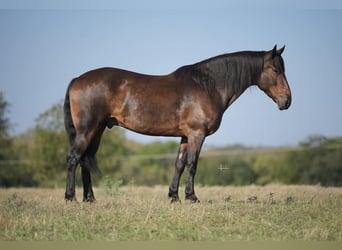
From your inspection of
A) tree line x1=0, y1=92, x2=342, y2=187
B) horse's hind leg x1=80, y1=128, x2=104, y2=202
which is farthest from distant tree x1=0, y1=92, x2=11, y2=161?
horse's hind leg x1=80, y1=128, x2=104, y2=202

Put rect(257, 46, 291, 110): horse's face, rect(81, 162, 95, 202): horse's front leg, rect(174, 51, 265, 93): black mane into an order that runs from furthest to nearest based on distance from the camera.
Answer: rect(257, 46, 291, 110): horse's face < rect(174, 51, 265, 93): black mane < rect(81, 162, 95, 202): horse's front leg

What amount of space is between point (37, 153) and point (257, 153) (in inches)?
1198

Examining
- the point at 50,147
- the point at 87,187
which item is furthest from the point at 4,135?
the point at 87,187

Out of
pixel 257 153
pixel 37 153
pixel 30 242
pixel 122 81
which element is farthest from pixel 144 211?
pixel 257 153

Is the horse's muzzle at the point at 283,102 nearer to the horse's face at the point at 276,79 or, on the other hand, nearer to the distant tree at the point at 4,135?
the horse's face at the point at 276,79

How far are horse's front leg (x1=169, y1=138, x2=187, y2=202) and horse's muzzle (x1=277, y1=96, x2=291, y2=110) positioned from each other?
1.74 metres

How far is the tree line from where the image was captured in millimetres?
23297

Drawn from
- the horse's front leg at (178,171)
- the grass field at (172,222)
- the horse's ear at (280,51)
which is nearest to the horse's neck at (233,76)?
the horse's ear at (280,51)

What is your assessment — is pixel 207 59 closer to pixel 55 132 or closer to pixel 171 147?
pixel 55 132

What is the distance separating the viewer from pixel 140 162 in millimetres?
50562

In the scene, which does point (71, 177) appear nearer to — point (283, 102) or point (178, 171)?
point (178, 171)

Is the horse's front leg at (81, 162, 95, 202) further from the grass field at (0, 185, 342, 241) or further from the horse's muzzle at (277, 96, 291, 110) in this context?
the horse's muzzle at (277, 96, 291, 110)

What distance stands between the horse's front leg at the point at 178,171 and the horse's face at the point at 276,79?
172 centimetres

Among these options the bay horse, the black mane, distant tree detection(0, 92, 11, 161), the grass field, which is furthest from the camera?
distant tree detection(0, 92, 11, 161)
